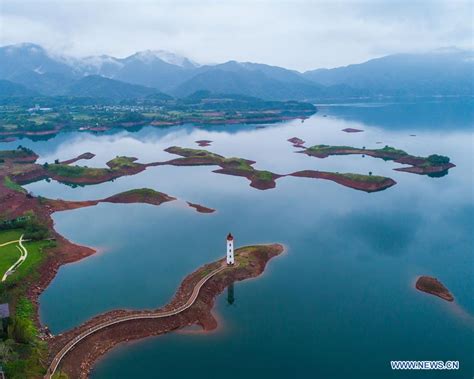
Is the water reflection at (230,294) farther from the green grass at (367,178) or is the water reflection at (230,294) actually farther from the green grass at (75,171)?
A: the green grass at (75,171)

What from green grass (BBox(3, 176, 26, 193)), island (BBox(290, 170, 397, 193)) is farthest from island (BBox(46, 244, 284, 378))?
green grass (BBox(3, 176, 26, 193))

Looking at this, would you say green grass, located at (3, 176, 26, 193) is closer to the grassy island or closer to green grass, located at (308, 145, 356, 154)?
the grassy island

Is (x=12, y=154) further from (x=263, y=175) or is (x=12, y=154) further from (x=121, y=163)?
(x=263, y=175)

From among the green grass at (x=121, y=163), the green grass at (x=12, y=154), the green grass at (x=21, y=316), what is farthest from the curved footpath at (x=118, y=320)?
the green grass at (x=12, y=154)

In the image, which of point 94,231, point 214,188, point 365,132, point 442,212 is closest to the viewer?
point 94,231

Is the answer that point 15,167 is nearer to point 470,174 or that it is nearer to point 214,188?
point 214,188

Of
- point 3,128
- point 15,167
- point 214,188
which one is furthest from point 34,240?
point 3,128

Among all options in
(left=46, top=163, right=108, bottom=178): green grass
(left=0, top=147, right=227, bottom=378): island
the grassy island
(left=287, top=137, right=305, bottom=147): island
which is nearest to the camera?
(left=0, top=147, right=227, bottom=378): island
